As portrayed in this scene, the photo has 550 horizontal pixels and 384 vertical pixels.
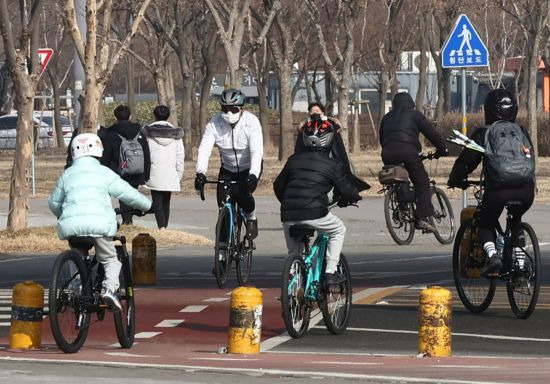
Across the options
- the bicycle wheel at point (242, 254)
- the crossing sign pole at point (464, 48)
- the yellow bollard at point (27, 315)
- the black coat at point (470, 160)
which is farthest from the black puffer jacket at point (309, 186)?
the crossing sign pole at point (464, 48)

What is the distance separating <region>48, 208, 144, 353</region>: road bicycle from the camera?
11344 millimetres

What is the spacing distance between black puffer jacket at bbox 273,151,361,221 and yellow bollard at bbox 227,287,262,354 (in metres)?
1.25

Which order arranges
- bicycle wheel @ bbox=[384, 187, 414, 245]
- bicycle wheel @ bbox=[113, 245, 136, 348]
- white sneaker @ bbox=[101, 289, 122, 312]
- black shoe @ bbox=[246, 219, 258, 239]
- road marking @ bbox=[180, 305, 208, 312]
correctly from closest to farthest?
white sneaker @ bbox=[101, 289, 122, 312] → bicycle wheel @ bbox=[113, 245, 136, 348] → road marking @ bbox=[180, 305, 208, 312] → black shoe @ bbox=[246, 219, 258, 239] → bicycle wheel @ bbox=[384, 187, 414, 245]

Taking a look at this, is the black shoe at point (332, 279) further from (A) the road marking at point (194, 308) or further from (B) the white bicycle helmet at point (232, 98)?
(B) the white bicycle helmet at point (232, 98)

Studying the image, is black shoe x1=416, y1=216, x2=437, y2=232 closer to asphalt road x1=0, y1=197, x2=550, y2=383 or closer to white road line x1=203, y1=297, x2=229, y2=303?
asphalt road x1=0, y1=197, x2=550, y2=383

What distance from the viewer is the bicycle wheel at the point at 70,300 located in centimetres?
1134

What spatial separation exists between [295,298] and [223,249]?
→ 4.03 metres

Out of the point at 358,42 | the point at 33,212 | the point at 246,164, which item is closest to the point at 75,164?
the point at 246,164

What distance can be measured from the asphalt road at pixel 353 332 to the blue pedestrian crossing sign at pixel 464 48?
466 centimetres

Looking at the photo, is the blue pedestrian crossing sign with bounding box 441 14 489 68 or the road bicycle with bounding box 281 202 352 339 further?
the blue pedestrian crossing sign with bounding box 441 14 489 68

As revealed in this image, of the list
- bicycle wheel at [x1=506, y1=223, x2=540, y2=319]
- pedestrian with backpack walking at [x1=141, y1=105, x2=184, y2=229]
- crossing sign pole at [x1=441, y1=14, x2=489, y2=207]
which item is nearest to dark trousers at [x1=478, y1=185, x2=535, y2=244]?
bicycle wheel at [x1=506, y1=223, x2=540, y2=319]

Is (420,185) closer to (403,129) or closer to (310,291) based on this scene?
(403,129)

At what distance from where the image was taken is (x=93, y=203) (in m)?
11.9

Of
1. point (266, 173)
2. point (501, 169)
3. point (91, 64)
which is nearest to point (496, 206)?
point (501, 169)
